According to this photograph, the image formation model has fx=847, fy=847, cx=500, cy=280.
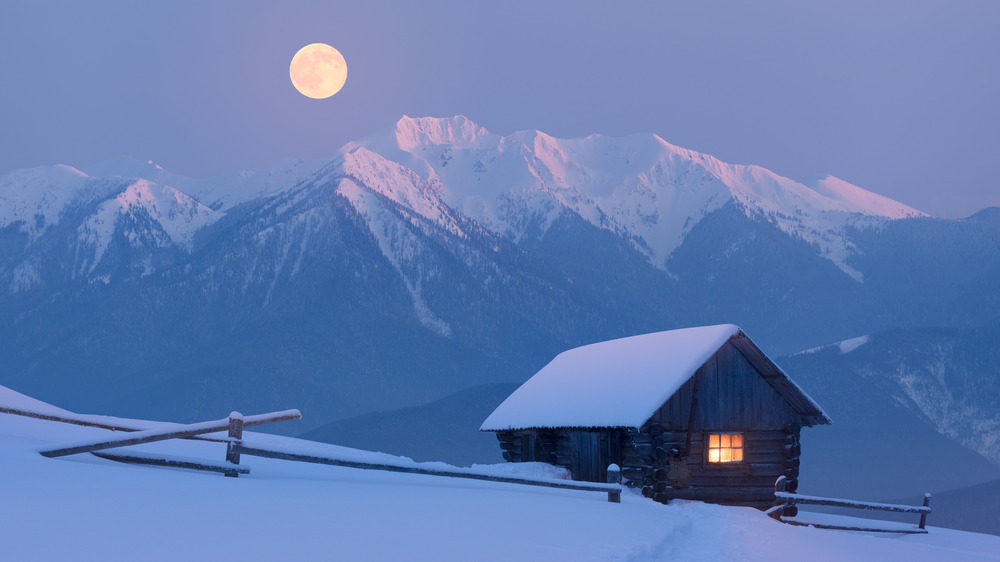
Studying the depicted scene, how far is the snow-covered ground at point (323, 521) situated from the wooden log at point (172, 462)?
0.13 m

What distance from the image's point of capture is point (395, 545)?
8023 millimetres

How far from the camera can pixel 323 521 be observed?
8.76m

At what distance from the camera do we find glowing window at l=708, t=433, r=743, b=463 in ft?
75.6

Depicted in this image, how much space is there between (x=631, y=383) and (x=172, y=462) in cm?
1416

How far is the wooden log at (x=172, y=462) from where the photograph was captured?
36.7ft

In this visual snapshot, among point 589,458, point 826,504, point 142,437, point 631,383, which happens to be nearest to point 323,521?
point 142,437

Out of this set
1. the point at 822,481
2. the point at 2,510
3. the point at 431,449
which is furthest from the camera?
the point at 431,449

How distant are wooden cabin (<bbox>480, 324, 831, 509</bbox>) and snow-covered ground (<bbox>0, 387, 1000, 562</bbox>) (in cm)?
683

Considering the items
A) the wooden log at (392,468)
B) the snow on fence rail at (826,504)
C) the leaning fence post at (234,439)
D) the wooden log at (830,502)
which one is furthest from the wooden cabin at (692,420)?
the leaning fence post at (234,439)

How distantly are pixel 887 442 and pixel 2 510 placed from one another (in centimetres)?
10155

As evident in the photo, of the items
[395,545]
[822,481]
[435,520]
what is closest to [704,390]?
[435,520]

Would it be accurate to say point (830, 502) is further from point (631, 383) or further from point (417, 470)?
point (417, 470)

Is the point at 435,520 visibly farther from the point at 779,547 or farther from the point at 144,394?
the point at 144,394

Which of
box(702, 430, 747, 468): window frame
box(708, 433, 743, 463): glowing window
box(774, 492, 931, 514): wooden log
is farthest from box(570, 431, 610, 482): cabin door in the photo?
box(774, 492, 931, 514): wooden log
